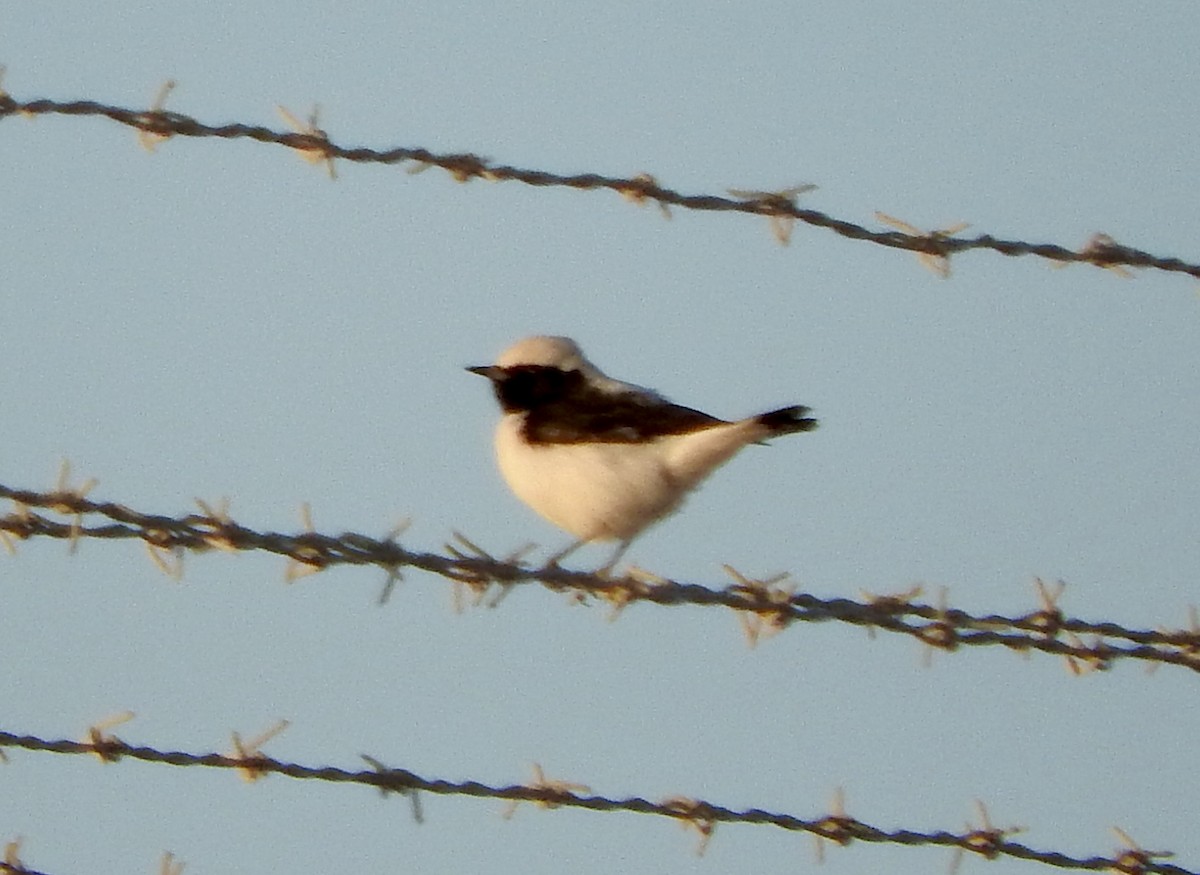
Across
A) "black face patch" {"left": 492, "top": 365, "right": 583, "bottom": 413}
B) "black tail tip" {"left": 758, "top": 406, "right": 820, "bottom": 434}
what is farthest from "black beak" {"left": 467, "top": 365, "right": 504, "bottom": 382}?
"black tail tip" {"left": 758, "top": 406, "right": 820, "bottom": 434}

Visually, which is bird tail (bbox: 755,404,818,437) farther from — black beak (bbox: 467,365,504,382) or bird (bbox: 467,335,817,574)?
black beak (bbox: 467,365,504,382)

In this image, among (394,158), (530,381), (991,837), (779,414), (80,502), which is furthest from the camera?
(530,381)

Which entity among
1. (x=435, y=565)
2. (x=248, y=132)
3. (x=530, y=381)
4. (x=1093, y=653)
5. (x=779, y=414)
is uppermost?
(x=530, y=381)

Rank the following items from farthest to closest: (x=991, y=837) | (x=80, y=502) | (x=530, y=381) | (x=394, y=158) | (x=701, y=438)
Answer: (x=530, y=381), (x=701, y=438), (x=394, y=158), (x=991, y=837), (x=80, y=502)

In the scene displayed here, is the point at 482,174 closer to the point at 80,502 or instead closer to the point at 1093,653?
the point at 80,502

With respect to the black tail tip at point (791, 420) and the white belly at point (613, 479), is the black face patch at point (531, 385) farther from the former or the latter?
the black tail tip at point (791, 420)

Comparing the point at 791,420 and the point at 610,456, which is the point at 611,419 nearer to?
the point at 610,456

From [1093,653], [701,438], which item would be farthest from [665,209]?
[701,438]
